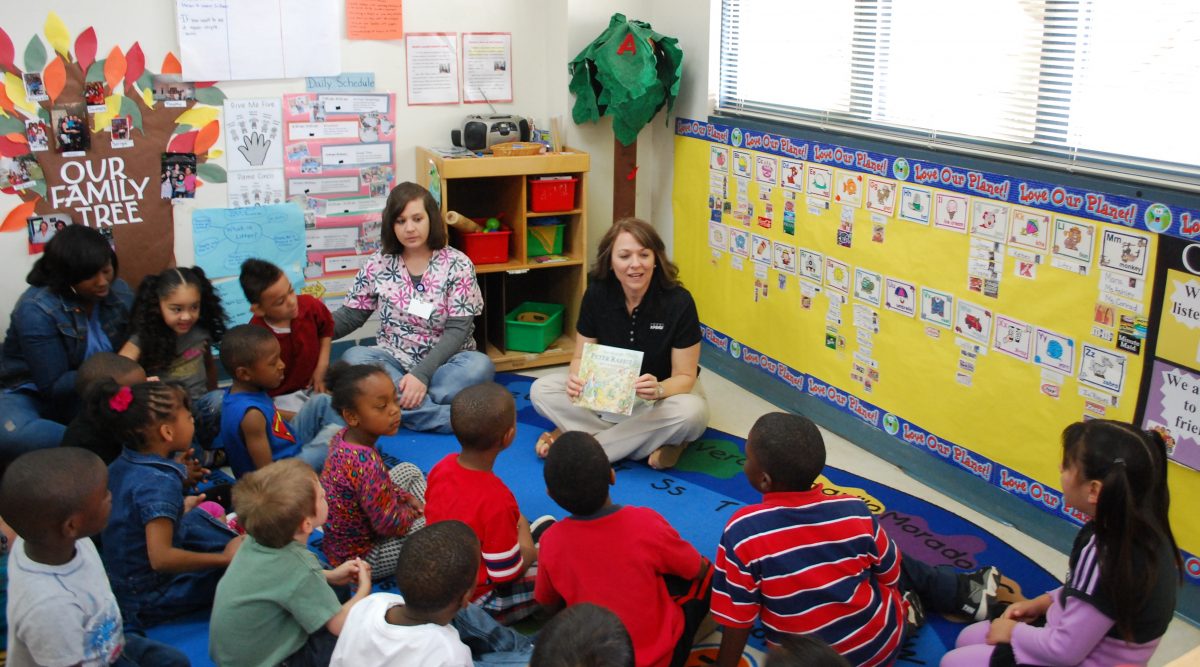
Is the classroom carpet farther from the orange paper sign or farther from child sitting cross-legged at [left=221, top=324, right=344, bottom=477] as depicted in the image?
the orange paper sign

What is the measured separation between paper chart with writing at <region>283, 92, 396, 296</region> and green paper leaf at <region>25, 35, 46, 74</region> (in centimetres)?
97

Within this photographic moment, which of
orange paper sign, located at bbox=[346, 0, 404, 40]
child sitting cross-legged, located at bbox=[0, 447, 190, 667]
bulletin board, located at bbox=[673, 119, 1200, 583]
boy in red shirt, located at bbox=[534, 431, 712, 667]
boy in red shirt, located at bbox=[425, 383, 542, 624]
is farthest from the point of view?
orange paper sign, located at bbox=[346, 0, 404, 40]

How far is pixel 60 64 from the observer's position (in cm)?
406

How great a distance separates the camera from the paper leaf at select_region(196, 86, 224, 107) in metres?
4.34

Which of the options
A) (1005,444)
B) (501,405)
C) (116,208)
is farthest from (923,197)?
(116,208)

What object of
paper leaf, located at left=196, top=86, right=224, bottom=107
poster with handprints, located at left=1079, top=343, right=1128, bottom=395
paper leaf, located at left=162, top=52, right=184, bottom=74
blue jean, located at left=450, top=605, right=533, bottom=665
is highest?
paper leaf, located at left=162, top=52, right=184, bottom=74

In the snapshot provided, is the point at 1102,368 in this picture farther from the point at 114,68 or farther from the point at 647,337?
the point at 114,68

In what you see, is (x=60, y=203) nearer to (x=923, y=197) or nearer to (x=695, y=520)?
(x=695, y=520)

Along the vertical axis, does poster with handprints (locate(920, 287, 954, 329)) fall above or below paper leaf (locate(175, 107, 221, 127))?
below

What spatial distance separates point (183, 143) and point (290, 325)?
3.80ft

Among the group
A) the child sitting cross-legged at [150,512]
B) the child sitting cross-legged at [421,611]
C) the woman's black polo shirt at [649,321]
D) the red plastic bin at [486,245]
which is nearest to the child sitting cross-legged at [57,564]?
the child sitting cross-legged at [150,512]

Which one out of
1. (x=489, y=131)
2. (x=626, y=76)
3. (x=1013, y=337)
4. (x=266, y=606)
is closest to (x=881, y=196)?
(x=1013, y=337)

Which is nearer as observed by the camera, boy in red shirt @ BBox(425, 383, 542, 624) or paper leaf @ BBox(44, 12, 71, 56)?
boy in red shirt @ BBox(425, 383, 542, 624)

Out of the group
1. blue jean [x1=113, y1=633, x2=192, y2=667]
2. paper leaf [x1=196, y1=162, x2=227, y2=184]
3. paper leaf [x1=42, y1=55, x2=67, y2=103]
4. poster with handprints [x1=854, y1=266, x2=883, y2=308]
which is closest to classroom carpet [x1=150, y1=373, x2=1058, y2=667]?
blue jean [x1=113, y1=633, x2=192, y2=667]
